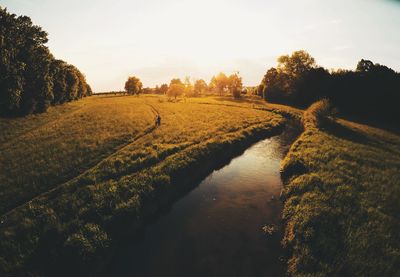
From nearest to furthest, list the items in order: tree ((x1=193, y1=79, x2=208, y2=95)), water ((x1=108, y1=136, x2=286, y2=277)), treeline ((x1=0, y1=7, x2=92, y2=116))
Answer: water ((x1=108, y1=136, x2=286, y2=277)) → treeline ((x1=0, y1=7, x2=92, y2=116)) → tree ((x1=193, y1=79, x2=208, y2=95))

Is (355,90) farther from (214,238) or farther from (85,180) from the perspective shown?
(85,180)

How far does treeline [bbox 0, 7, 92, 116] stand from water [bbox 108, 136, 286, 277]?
35.2 meters

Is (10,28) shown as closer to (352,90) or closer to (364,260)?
(364,260)

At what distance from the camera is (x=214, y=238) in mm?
13695

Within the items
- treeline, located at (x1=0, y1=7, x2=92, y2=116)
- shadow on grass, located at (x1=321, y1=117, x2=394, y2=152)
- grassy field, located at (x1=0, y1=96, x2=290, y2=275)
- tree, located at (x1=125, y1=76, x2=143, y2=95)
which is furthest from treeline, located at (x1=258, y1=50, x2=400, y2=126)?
tree, located at (x1=125, y1=76, x2=143, y2=95)

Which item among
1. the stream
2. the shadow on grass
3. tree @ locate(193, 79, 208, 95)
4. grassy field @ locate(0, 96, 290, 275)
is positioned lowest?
the stream

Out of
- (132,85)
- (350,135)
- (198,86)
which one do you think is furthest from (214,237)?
(198,86)

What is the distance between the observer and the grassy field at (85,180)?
12.1 m

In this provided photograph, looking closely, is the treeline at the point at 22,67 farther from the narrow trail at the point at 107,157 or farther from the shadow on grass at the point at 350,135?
the shadow on grass at the point at 350,135

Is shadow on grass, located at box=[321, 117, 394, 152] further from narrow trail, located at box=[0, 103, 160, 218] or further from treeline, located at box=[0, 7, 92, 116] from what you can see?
treeline, located at box=[0, 7, 92, 116]

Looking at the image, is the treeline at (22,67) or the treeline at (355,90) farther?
the treeline at (355,90)

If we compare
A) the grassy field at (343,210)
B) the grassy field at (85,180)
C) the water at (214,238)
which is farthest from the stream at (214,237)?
the grassy field at (85,180)

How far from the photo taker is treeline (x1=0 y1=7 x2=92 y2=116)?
35.8 m

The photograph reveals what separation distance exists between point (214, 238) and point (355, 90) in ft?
180
